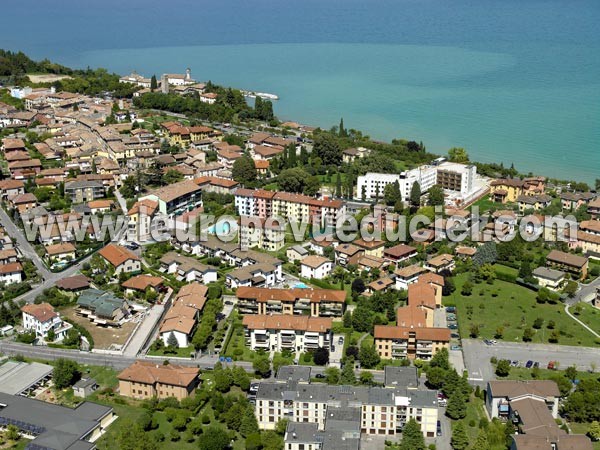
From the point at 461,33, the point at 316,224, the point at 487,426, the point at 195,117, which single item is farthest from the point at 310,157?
the point at 461,33

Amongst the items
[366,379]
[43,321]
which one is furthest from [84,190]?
[366,379]

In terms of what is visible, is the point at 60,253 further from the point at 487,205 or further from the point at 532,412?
the point at 487,205

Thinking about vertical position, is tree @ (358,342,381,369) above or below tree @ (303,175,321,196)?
below

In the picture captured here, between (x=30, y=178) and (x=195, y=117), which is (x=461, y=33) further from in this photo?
(x=30, y=178)

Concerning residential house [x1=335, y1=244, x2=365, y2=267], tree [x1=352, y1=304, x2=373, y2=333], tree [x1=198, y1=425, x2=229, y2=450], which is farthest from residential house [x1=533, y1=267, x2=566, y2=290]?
tree [x1=198, y1=425, x2=229, y2=450]

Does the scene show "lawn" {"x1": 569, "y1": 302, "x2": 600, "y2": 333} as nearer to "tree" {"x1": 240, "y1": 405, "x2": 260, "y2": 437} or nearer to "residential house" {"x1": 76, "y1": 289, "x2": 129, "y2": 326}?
"tree" {"x1": 240, "y1": 405, "x2": 260, "y2": 437}
